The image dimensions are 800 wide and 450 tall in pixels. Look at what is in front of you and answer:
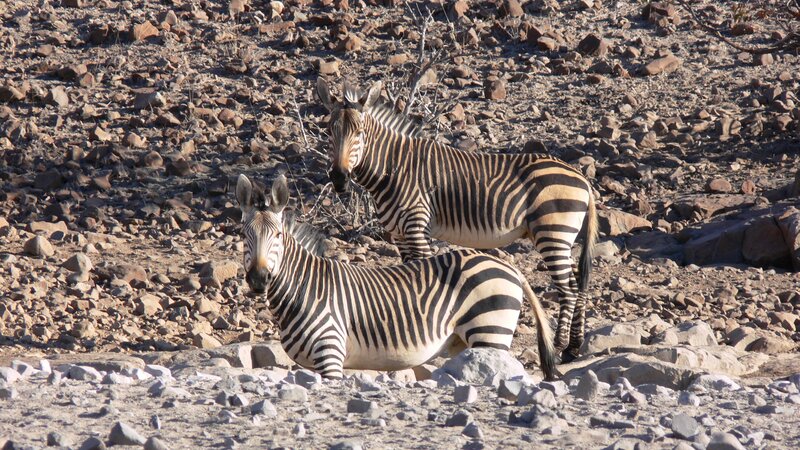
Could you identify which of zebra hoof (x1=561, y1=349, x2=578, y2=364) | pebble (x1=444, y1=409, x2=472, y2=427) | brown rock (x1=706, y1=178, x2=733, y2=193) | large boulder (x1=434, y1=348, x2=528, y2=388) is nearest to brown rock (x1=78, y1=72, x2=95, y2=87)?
brown rock (x1=706, y1=178, x2=733, y2=193)

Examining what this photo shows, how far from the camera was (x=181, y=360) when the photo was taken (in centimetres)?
891

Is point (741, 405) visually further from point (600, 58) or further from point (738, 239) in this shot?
point (600, 58)

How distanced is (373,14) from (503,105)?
12.0 ft

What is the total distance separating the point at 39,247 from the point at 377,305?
192 inches

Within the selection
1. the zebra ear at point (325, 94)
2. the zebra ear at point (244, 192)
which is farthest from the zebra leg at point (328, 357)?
the zebra ear at point (325, 94)

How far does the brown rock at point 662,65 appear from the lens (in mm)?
17266

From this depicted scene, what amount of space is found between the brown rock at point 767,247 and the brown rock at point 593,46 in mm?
5893

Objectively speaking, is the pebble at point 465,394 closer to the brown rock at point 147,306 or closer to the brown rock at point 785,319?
the brown rock at point 147,306

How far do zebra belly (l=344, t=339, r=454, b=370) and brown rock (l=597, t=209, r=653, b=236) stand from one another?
17.3 feet

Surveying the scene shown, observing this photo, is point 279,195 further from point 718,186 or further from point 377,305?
point 718,186

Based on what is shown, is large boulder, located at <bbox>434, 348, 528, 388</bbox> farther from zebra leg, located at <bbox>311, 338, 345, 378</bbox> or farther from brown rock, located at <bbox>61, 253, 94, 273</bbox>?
brown rock, located at <bbox>61, 253, 94, 273</bbox>

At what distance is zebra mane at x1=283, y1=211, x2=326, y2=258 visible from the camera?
836cm

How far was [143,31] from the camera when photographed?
18.0 metres

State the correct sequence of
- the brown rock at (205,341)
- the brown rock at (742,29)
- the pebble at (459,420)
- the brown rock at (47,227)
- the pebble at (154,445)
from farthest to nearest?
the brown rock at (742,29)
the brown rock at (47,227)
the brown rock at (205,341)
the pebble at (459,420)
the pebble at (154,445)
